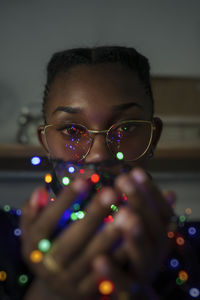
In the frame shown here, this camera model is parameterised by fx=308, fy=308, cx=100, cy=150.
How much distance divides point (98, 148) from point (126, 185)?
374 millimetres

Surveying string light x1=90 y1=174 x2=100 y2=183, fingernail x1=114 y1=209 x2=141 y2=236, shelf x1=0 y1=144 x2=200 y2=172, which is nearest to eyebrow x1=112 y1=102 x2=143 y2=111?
string light x1=90 y1=174 x2=100 y2=183

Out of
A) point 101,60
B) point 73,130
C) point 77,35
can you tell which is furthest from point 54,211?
point 77,35

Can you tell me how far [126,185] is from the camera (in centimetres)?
34

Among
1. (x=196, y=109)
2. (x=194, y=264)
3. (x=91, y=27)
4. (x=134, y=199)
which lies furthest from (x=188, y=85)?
(x=134, y=199)

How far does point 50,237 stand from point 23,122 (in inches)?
47.4

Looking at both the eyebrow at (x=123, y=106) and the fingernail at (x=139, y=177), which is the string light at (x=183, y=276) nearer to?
the fingernail at (x=139, y=177)

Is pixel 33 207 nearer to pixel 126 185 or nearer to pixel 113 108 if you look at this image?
pixel 126 185

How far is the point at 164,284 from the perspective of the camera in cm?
56

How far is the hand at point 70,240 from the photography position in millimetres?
349

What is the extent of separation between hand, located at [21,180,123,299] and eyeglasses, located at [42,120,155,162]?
355mm

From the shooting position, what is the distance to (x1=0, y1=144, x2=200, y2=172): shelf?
4.38ft

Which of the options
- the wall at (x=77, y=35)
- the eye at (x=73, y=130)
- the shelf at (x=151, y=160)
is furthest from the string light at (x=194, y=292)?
the wall at (x=77, y=35)

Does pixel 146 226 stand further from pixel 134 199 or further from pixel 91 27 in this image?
pixel 91 27

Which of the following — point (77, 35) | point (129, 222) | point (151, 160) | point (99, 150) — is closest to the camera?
point (129, 222)
